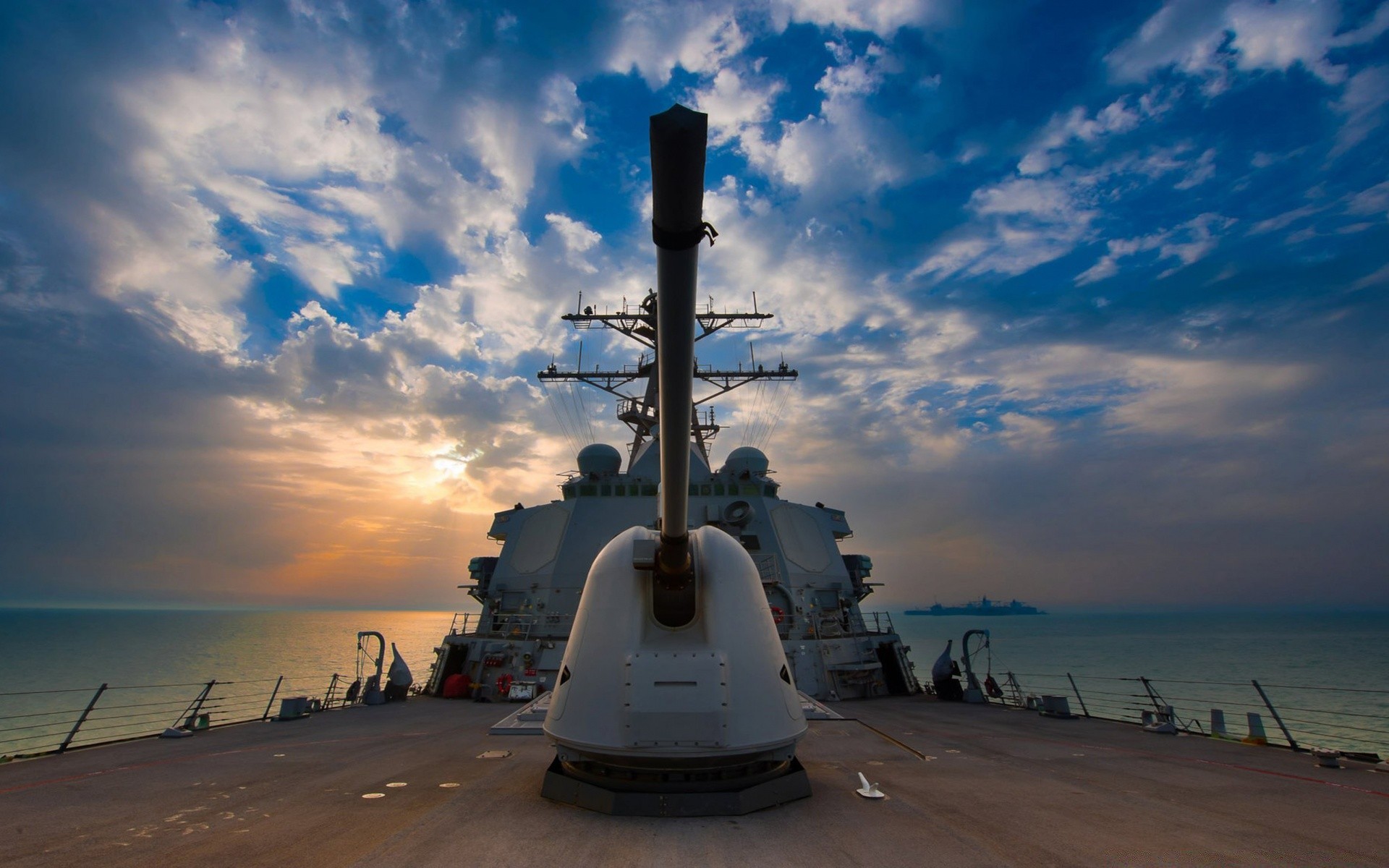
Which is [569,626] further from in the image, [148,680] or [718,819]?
[148,680]

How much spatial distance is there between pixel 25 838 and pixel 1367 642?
4538 inches

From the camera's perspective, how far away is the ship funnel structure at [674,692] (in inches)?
179

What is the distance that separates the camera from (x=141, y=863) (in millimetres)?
3764

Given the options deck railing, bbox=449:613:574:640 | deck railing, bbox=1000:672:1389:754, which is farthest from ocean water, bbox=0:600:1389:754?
deck railing, bbox=449:613:574:640

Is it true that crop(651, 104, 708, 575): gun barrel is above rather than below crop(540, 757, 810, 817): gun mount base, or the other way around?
above

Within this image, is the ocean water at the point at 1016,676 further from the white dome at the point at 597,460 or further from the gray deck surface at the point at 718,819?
the white dome at the point at 597,460

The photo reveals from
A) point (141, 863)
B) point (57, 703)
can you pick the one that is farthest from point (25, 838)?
point (57, 703)

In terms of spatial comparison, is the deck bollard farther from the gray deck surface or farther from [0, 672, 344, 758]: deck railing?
[0, 672, 344, 758]: deck railing

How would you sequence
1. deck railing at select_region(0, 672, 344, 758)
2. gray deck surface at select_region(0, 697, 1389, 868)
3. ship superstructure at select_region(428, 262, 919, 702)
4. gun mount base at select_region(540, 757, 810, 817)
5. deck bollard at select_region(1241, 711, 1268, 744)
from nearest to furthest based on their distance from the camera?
gray deck surface at select_region(0, 697, 1389, 868), gun mount base at select_region(540, 757, 810, 817), deck bollard at select_region(1241, 711, 1268, 744), ship superstructure at select_region(428, 262, 919, 702), deck railing at select_region(0, 672, 344, 758)

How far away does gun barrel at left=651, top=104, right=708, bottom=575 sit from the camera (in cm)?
211

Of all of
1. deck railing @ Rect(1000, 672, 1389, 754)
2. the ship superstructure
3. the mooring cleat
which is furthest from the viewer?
deck railing @ Rect(1000, 672, 1389, 754)

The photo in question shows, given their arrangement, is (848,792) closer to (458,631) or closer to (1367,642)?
(458,631)

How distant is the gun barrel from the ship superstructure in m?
10.3

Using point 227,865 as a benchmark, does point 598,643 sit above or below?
above
